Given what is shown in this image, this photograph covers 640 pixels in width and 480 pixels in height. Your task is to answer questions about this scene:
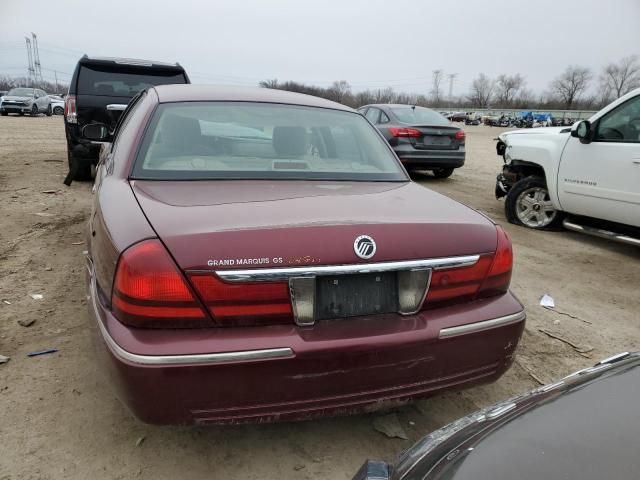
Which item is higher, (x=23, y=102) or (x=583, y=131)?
(x=23, y=102)

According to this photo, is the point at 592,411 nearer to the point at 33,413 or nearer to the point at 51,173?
the point at 33,413

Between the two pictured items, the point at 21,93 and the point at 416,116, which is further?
the point at 21,93

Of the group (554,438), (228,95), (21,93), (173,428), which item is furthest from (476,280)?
(21,93)

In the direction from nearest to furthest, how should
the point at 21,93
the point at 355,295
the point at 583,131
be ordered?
1. the point at 355,295
2. the point at 583,131
3. the point at 21,93

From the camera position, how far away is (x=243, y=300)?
1.81 meters

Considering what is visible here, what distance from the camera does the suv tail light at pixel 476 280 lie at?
208 centimetres

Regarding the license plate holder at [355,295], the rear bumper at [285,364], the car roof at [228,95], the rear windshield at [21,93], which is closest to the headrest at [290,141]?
the car roof at [228,95]

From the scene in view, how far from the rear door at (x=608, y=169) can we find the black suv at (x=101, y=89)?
19.6ft

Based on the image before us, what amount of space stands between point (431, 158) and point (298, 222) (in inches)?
335

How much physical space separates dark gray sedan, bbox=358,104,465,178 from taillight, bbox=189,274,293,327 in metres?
8.31

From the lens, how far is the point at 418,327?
6.59ft

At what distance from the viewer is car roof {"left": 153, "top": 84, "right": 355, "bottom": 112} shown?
119 inches

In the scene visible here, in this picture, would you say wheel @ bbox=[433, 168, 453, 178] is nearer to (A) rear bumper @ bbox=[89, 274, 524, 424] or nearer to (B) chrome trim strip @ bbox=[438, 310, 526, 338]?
(B) chrome trim strip @ bbox=[438, 310, 526, 338]

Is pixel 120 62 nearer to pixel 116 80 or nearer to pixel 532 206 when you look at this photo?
pixel 116 80
